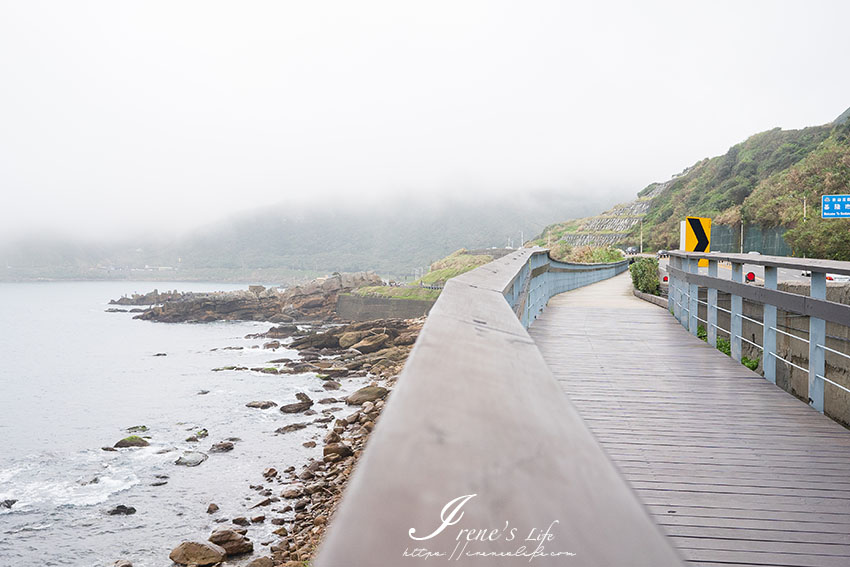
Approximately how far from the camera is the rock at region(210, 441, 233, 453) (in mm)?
25781

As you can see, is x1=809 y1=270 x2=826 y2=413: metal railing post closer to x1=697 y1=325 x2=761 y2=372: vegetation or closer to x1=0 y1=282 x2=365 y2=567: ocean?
x1=697 y1=325 x2=761 y2=372: vegetation

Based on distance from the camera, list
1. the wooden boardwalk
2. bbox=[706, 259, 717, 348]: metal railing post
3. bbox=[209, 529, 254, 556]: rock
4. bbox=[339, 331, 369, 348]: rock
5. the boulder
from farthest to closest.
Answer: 1. bbox=[339, 331, 369, 348]: rock
2. the boulder
3. bbox=[209, 529, 254, 556]: rock
4. bbox=[706, 259, 717, 348]: metal railing post
5. the wooden boardwalk

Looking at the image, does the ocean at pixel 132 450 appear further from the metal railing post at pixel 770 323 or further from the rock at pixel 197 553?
the metal railing post at pixel 770 323

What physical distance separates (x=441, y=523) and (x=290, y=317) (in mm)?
95041

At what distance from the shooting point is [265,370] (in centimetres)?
4616

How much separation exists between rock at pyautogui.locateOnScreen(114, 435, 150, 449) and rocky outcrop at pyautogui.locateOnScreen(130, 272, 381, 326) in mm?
65045

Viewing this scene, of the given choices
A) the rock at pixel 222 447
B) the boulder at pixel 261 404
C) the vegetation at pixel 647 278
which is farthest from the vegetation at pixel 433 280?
the vegetation at pixel 647 278

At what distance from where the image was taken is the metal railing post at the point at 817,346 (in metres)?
5.20

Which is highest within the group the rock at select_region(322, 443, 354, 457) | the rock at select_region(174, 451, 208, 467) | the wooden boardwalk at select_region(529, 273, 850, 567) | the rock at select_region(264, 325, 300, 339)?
the wooden boardwalk at select_region(529, 273, 850, 567)

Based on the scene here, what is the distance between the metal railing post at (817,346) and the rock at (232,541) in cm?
1343

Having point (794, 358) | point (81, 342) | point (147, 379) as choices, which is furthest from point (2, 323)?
point (794, 358)

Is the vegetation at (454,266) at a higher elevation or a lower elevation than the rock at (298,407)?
higher

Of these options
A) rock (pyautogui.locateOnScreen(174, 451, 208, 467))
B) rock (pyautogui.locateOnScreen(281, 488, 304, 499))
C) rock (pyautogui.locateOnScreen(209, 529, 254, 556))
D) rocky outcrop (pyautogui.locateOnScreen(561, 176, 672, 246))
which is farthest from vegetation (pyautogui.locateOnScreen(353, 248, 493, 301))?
rock (pyautogui.locateOnScreen(209, 529, 254, 556))

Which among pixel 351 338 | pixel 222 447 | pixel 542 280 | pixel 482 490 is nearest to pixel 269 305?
pixel 351 338
